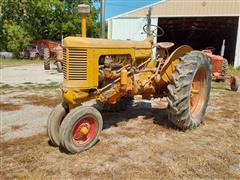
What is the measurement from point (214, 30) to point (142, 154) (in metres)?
24.3

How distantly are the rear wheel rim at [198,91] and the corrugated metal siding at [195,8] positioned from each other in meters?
15.0

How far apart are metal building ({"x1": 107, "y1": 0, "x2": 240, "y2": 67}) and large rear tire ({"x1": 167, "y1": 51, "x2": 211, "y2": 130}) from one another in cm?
1159

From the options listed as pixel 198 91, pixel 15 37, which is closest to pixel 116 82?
pixel 198 91

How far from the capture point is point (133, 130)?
5332 mm

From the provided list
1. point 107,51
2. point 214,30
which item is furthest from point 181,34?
point 107,51

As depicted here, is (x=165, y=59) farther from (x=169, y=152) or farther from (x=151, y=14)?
(x=151, y=14)

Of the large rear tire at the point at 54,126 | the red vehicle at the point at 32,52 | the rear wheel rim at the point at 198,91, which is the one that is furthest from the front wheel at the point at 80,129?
the red vehicle at the point at 32,52

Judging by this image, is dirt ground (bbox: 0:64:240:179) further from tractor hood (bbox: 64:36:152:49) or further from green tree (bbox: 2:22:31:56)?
green tree (bbox: 2:22:31:56)

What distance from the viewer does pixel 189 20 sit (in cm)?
2267

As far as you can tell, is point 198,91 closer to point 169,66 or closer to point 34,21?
point 169,66

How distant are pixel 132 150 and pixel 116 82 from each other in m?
1.09

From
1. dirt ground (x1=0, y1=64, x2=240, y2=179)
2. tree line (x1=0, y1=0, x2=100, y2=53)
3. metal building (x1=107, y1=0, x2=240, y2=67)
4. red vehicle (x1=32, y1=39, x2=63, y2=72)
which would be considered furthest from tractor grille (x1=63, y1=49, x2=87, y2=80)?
tree line (x1=0, y1=0, x2=100, y2=53)

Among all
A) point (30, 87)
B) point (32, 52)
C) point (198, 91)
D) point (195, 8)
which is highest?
point (195, 8)

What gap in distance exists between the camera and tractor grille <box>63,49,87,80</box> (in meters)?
4.32
